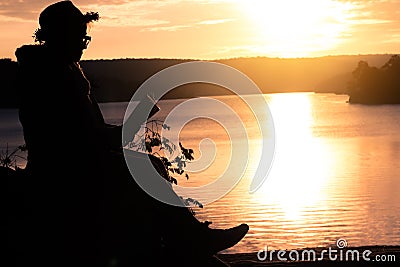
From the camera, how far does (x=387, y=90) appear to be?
14962 cm

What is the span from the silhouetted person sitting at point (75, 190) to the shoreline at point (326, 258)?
6.69 feet

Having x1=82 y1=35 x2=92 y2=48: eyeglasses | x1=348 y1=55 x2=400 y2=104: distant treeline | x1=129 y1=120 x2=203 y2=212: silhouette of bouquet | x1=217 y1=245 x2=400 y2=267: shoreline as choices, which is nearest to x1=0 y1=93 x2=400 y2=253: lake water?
x1=129 y1=120 x2=203 y2=212: silhouette of bouquet

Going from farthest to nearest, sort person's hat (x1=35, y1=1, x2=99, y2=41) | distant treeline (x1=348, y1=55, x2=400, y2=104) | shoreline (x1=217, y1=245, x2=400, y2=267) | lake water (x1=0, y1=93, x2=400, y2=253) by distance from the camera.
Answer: distant treeline (x1=348, y1=55, x2=400, y2=104) → lake water (x1=0, y1=93, x2=400, y2=253) → shoreline (x1=217, y1=245, x2=400, y2=267) → person's hat (x1=35, y1=1, x2=99, y2=41)

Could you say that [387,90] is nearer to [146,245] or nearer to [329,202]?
[329,202]

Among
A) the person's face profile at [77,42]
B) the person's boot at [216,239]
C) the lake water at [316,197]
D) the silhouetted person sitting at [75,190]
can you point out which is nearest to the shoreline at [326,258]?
the person's boot at [216,239]

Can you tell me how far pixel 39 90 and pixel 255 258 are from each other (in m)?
3.92

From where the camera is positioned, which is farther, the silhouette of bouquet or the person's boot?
the silhouette of bouquet

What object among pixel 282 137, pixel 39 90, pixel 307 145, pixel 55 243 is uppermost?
pixel 282 137

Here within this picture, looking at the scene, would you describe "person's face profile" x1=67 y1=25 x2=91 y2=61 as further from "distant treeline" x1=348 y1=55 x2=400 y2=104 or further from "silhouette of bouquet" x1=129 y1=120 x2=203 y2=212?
"distant treeline" x1=348 y1=55 x2=400 y2=104

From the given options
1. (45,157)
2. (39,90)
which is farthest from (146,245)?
(39,90)

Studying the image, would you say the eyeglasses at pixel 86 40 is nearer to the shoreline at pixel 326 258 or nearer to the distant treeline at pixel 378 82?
the shoreline at pixel 326 258

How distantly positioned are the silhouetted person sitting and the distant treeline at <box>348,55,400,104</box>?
14441 cm

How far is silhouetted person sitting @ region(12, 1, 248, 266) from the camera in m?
5.79

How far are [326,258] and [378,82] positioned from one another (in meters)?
143
